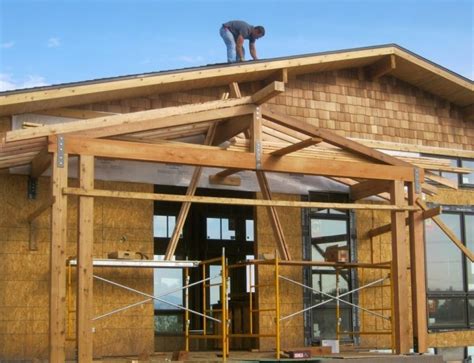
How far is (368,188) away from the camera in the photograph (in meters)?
14.9

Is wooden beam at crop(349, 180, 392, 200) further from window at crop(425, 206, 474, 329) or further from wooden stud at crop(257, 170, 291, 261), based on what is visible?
window at crop(425, 206, 474, 329)

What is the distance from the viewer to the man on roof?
56.1 feet

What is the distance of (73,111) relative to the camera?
530 inches

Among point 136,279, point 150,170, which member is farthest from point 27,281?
point 150,170

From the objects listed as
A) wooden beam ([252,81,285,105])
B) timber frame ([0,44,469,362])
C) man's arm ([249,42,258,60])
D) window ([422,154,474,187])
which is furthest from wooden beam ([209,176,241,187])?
window ([422,154,474,187])

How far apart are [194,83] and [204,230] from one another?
351 centimetres

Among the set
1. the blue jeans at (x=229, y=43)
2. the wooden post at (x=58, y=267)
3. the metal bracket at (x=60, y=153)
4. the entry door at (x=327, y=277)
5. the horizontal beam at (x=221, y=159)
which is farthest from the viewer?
the blue jeans at (x=229, y=43)

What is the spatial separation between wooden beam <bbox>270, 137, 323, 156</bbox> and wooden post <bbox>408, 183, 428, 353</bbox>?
2.45m

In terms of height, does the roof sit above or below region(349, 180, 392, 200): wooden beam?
above

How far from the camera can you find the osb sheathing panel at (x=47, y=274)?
41.7 ft

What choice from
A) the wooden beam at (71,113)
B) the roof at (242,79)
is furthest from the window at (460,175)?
the wooden beam at (71,113)

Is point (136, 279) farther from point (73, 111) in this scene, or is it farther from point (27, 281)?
point (73, 111)

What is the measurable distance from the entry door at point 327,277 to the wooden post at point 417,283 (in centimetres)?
231

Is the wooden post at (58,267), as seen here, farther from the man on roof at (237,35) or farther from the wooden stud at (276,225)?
the man on roof at (237,35)
